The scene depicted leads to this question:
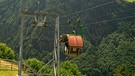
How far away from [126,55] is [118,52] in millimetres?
11121

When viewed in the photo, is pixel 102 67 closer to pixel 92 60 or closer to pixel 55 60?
pixel 92 60

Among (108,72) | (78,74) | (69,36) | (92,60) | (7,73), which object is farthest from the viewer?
(92,60)

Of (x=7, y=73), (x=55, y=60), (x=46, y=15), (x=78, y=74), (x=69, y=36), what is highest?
(x=46, y=15)

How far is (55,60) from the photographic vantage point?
76.2ft

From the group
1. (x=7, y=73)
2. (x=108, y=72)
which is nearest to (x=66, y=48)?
(x=7, y=73)

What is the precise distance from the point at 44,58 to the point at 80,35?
170m

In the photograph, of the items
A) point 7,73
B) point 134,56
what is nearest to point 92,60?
point 134,56

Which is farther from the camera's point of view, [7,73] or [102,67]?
[102,67]

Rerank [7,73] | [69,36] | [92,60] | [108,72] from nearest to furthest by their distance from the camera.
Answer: [69,36] < [7,73] < [108,72] < [92,60]

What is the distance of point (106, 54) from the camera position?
19950 cm

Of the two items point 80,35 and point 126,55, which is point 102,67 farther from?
point 80,35

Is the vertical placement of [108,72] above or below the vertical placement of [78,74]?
below

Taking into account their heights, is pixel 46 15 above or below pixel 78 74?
above

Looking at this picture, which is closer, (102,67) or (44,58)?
(102,67)
